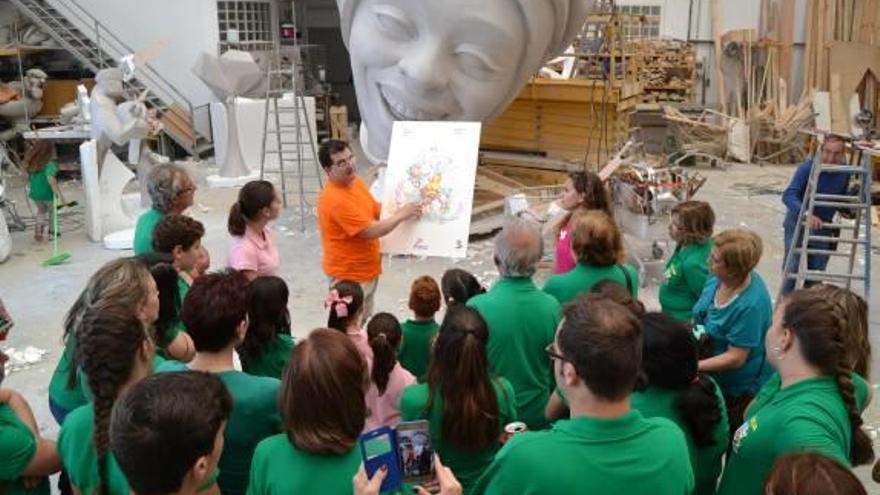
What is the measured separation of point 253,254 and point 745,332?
2.48 m

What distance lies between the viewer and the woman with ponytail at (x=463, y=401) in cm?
255

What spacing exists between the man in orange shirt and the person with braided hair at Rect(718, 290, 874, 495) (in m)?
2.85

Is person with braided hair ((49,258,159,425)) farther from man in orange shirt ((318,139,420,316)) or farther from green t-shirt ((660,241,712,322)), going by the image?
green t-shirt ((660,241,712,322))

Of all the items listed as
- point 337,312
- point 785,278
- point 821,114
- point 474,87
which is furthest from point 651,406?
point 821,114

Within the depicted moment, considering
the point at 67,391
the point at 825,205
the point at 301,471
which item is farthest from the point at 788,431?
the point at 825,205

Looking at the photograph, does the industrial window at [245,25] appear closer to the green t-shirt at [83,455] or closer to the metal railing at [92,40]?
the metal railing at [92,40]

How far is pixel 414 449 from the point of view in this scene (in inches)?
80.8

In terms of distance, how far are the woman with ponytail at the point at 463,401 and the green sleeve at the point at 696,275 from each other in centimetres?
169

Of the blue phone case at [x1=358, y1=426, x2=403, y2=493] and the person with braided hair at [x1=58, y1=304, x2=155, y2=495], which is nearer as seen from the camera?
the blue phone case at [x1=358, y1=426, x2=403, y2=493]

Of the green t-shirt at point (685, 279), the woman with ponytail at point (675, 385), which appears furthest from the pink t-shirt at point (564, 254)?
the woman with ponytail at point (675, 385)

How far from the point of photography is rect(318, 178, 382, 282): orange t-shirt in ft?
15.7

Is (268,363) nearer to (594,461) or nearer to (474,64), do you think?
(594,461)

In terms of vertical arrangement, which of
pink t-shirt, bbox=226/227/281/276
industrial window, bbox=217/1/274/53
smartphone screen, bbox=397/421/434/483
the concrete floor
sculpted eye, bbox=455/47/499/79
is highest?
industrial window, bbox=217/1/274/53

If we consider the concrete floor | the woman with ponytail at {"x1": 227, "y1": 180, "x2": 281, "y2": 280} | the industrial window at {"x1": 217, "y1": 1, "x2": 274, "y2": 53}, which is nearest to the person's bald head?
the woman with ponytail at {"x1": 227, "y1": 180, "x2": 281, "y2": 280}
